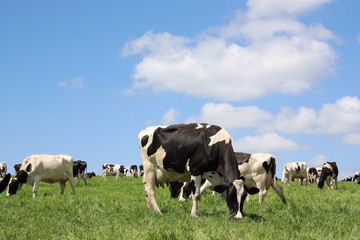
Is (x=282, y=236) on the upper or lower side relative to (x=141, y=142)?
lower

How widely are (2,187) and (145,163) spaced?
6181 millimetres

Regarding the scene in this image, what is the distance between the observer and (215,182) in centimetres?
1169

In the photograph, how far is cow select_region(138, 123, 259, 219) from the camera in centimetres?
1066

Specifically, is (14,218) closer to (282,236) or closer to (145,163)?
(145,163)

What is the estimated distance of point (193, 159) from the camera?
38.3 feet

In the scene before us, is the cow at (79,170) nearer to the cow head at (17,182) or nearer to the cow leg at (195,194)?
the cow head at (17,182)

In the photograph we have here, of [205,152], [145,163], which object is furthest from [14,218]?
[205,152]

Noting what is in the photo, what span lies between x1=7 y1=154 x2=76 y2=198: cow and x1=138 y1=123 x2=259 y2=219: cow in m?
10.2

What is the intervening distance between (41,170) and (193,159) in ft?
42.3

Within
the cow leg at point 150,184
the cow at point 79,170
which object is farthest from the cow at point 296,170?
the cow leg at point 150,184

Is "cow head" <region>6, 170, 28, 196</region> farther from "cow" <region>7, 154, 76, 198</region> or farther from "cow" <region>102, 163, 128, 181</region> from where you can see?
"cow" <region>102, 163, 128, 181</region>

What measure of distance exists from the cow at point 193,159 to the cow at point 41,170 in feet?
33.4

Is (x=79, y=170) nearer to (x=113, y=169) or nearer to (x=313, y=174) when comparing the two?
(x=113, y=169)

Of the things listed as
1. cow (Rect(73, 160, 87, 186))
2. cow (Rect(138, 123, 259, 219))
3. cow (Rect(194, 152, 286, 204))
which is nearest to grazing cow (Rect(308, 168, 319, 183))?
cow (Rect(73, 160, 87, 186))
